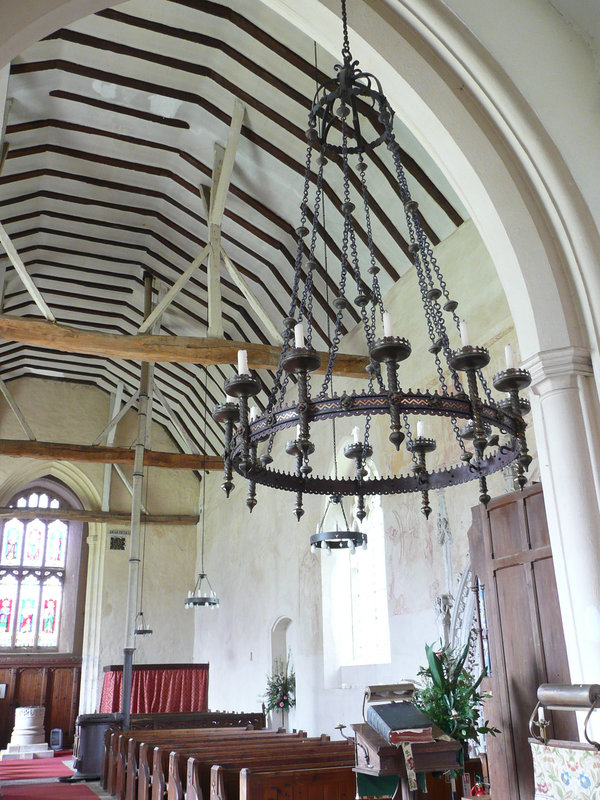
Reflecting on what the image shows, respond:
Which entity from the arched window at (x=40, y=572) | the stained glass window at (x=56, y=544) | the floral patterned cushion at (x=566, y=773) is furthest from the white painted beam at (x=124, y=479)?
the floral patterned cushion at (x=566, y=773)

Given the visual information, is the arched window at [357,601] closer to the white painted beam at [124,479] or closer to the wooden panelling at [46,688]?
the white painted beam at [124,479]

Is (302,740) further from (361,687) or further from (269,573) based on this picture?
(269,573)

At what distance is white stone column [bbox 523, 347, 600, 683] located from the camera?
123 inches

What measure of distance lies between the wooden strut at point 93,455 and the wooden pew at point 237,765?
688 cm

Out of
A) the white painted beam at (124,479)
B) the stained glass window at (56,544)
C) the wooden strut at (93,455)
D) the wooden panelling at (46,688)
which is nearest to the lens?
→ the wooden strut at (93,455)

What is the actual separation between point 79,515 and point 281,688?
6125 millimetres

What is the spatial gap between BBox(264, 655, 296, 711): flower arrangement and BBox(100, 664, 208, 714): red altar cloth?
150cm

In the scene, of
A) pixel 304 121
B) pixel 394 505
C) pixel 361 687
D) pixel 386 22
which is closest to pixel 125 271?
pixel 304 121

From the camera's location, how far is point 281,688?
11109mm

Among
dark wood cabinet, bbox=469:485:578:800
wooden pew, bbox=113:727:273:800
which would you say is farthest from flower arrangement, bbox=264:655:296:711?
dark wood cabinet, bbox=469:485:578:800

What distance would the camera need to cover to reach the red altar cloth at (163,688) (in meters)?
12.1

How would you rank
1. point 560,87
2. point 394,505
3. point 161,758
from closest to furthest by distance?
point 560,87 → point 161,758 → point 394,505

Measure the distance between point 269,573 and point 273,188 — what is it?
634 cm

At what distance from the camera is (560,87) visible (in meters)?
3.67
